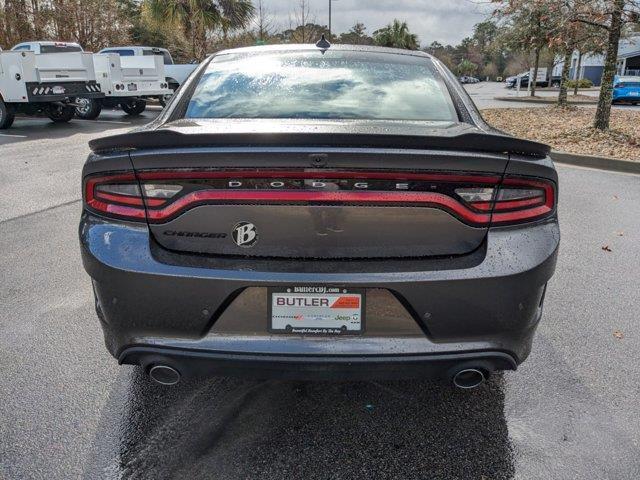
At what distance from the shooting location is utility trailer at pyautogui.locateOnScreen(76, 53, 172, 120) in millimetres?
15086

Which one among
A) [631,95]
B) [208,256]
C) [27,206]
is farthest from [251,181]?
[631,95]

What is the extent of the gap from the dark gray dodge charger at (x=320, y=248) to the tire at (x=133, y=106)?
16138 mm

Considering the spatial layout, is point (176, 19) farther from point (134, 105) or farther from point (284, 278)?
point (284, 278)

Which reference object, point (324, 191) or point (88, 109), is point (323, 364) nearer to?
point (324, 191)

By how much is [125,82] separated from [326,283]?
50.3 feet

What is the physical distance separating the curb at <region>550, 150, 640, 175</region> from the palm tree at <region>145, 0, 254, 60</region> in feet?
64.2

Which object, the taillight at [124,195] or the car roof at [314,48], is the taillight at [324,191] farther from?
the car roof at [314,48]

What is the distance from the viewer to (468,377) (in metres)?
2.14

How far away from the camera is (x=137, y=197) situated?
6.70 ft

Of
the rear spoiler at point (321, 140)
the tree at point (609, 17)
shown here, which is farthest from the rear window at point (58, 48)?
the rear spoiler at point (321, 140)

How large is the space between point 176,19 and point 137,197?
25420 mm

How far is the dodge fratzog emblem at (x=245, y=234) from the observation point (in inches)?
77.8

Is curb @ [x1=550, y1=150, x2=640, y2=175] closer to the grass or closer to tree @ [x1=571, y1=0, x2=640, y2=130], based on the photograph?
the grass

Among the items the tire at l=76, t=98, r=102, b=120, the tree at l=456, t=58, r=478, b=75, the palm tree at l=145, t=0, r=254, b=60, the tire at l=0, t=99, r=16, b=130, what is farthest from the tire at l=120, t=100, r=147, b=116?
the tree at l=456, t=58, r=478, b=75
